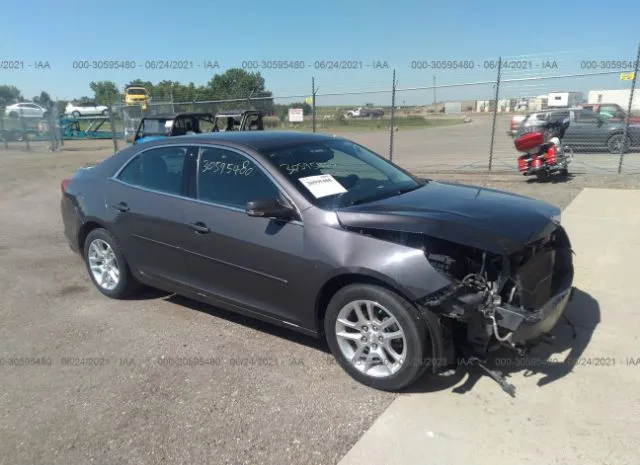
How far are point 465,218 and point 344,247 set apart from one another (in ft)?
2.50

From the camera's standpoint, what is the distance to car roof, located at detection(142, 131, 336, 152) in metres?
3.96

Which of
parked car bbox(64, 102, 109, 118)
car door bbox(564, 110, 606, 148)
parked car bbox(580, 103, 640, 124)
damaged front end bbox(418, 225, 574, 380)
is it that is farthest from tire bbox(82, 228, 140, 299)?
parked car bbox(64, 102, 109, 118)

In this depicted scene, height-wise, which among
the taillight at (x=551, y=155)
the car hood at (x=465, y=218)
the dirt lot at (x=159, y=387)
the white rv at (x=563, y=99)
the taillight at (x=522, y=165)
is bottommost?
the dirt lot at (x=159, y=387)

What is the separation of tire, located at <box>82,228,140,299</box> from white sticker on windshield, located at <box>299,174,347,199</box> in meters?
2.08

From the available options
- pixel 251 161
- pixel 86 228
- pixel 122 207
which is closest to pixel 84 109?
pixel 86 228

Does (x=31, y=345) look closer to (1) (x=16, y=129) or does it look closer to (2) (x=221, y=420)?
(2) (x=221, y=420)

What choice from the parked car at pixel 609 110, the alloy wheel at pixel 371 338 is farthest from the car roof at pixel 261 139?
the parked car at pixel 609 110

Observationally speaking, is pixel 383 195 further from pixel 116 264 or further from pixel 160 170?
pixel 116 264

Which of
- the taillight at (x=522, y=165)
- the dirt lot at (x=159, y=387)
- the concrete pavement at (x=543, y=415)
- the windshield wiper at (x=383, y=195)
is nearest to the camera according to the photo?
the concrete pavement at (x=543, y=415)

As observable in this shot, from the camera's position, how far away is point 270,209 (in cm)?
337

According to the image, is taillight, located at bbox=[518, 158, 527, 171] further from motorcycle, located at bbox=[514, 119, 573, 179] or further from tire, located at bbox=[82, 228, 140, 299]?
tire, located at bbox=[82, 228, 140, 299]

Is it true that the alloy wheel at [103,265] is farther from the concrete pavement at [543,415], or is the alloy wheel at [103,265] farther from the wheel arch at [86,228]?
the concrete pavement at [543,415]

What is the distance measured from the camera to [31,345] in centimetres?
402

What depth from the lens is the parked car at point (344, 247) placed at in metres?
2.98
